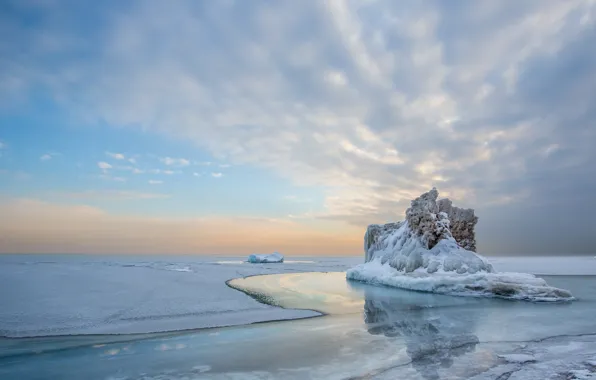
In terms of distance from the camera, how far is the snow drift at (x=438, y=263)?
18125 mm

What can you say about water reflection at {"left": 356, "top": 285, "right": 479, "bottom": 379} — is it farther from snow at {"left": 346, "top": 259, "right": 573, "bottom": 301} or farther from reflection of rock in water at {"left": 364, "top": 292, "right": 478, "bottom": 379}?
snow at {"left": 346, "top": 259, "right": 573, "bottom": 301}

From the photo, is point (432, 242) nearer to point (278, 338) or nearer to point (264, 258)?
point (278, 338)

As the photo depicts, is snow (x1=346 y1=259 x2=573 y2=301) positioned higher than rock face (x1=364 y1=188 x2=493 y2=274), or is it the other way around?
rock face (x1=364 y1=188 x2=493 y2=274)

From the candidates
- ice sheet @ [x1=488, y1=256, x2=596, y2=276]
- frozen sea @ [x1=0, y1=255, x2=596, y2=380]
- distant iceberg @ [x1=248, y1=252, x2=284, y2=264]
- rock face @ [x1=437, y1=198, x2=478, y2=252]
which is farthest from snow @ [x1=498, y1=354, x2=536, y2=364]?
distant iceberg @ [x1=248, y1=252, x2=284, y2=264]

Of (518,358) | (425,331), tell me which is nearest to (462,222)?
(425,331)

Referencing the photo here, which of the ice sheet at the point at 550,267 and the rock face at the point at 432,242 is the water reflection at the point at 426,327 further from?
the ice sheet at the point at 550,267

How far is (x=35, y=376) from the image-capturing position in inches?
237

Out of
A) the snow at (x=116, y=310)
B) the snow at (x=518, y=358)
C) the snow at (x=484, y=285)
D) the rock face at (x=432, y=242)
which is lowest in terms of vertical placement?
the snow at (x=116, y=310)

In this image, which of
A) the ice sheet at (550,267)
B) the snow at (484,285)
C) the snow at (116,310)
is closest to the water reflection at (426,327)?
the snow at (484,285)

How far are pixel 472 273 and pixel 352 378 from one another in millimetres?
17602

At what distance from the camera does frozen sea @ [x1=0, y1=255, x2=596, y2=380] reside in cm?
619

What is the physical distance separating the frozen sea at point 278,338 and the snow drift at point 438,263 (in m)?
2.98

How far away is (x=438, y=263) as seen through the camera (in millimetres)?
22203

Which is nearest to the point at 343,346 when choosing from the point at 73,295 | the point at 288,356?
the point at 288,356
